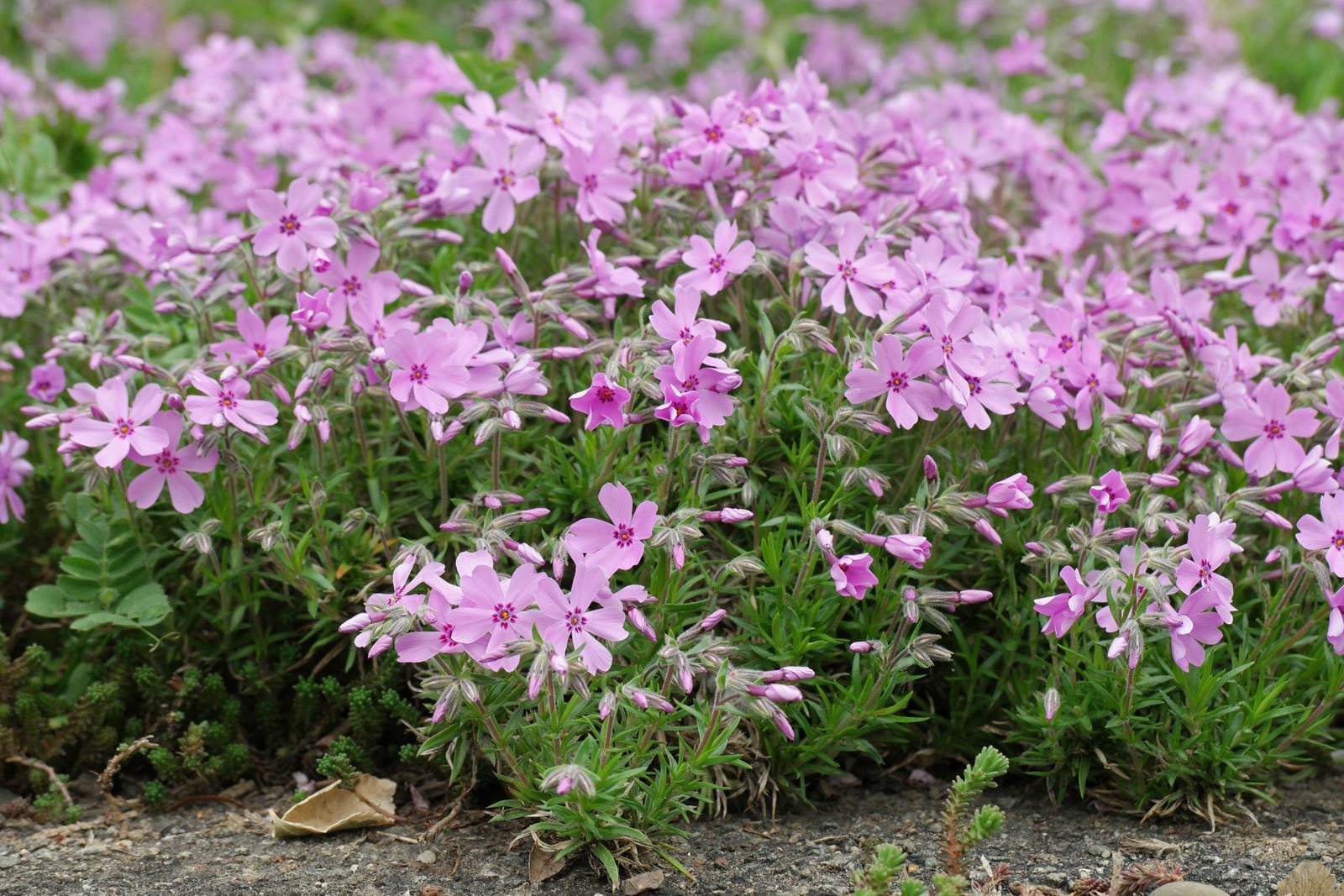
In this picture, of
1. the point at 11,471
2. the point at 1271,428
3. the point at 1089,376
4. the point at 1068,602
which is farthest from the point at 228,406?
the point at 1271,428

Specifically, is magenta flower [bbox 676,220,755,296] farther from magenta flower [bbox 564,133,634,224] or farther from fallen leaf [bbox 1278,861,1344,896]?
fallen leaf [bbox 1278,861,1344,896]

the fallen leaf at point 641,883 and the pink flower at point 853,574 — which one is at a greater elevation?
the pink flower at point 853,574

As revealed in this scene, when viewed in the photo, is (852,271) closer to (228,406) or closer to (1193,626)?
(1193,626)

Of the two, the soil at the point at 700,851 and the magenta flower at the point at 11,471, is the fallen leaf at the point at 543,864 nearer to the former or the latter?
the soil at the point at 700,851

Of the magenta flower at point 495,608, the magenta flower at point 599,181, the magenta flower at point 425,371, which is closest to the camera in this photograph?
the magenta flower at point 495,608

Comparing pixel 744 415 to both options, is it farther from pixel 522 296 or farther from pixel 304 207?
pixel 304 207

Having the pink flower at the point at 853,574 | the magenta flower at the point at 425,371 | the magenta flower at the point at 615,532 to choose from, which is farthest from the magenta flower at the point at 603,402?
the pink flower at the point at 853,574

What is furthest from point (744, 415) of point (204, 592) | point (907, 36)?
point (907, 36)
